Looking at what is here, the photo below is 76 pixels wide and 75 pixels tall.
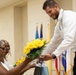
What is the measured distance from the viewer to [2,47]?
212 cm

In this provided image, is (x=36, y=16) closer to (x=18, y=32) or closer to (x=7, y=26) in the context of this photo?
(x=18, y=32)

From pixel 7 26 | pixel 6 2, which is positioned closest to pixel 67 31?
pixel 6 2

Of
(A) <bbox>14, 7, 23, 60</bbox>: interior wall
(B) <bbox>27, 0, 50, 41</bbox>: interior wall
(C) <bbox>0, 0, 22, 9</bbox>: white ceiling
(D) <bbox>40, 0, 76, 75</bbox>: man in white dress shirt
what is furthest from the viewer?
(A) <bbox>14, 7, 23, 60</bbox>: interior wall

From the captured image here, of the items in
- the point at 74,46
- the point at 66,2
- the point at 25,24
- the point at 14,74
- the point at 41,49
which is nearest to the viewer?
the point at 41,49

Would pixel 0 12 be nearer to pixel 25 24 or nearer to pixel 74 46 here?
pixel 25 24

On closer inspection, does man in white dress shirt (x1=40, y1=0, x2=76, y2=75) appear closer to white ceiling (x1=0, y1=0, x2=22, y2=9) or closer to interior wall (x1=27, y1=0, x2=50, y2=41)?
interior wall (x1=27, y1=0, x2=50, y2=41)

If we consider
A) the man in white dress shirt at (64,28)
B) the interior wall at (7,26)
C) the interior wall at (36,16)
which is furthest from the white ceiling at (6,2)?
the man in white dress shirt at (64,28)

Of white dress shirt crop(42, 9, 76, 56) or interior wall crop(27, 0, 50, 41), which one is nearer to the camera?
white dress shirt crop(42, 9, 76, 56)

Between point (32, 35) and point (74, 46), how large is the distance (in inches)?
163

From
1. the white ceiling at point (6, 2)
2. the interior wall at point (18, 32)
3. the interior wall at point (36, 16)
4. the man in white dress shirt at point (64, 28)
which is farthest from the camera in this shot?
the interior wall at point (18, 32)

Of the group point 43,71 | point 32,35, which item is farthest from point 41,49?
point 32,35

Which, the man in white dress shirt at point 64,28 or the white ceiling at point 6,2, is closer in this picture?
the man in white dress shirt at point 64,28

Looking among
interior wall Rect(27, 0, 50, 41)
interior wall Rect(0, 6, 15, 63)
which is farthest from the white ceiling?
interior wall Rect(27, 0, 50, 41)

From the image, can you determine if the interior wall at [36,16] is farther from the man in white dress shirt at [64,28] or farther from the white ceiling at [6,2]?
the man in white dress shirt at [64,28]
